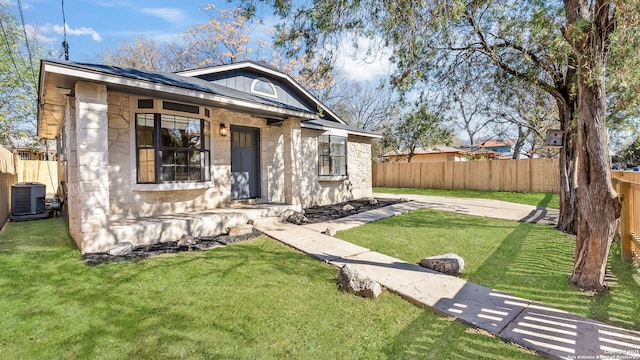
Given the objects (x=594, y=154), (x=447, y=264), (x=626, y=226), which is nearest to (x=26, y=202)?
(x=447, y=264)

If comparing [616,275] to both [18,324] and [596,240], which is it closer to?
[596,240]

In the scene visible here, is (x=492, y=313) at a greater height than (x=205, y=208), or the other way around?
(x=205, y=208)

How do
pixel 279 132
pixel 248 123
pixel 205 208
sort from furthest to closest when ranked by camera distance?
pixel 279 132, pixel 248 123, pixel 205 208

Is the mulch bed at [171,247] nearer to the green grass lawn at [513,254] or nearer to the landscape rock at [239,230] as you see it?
the landscape rock at [239,230]

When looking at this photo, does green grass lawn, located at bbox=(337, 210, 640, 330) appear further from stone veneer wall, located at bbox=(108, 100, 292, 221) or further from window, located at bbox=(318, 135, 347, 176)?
stone veneer wall, located at bbox=(108, 100, 292, 221)

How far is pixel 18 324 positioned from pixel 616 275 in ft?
22.5


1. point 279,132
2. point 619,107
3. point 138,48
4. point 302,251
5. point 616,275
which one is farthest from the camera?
point 138,48

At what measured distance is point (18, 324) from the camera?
2672 millimetres

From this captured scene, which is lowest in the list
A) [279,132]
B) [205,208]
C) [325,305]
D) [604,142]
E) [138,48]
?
[325,305]

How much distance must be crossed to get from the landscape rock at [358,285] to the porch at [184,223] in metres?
3.57

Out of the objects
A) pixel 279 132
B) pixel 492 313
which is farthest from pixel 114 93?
pixel 492 313

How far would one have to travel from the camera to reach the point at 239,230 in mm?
6062

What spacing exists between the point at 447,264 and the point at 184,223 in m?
4.77

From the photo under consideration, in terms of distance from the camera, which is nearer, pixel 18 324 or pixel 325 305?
pixel 18 324
